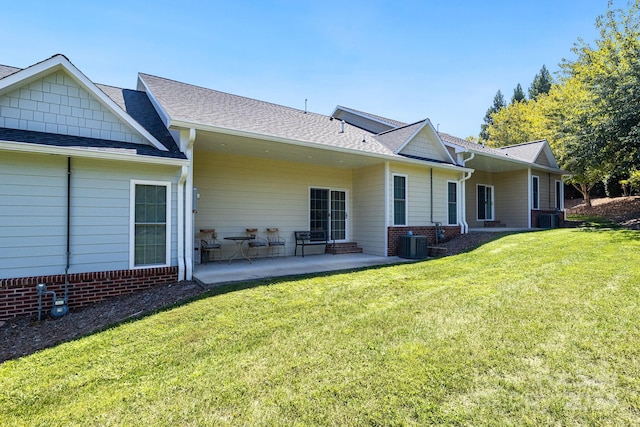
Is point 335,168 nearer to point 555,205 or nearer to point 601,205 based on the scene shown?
point 555,205

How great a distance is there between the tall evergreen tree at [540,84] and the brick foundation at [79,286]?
51.4 metres

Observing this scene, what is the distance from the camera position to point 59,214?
17.5ft

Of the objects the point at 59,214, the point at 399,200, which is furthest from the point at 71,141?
the point at 399,200

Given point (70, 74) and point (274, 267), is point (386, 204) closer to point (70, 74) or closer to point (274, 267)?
point (274, 267)

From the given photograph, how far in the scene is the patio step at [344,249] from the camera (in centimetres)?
1021

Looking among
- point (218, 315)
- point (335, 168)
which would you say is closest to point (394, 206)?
point (335, 168)

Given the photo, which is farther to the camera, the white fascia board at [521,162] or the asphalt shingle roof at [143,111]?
the white fascia board at [521,162]

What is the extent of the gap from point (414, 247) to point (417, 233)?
3.73ft

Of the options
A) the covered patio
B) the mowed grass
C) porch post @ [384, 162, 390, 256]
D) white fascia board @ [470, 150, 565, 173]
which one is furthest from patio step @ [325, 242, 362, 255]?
white fascia board @ [470, 150, 565, 173]

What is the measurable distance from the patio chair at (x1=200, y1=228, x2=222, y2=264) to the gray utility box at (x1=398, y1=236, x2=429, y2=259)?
523cm

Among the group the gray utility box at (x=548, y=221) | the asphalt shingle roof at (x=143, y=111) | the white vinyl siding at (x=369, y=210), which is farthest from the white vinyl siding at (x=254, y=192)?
the gray utility box at (x=548, y=221)

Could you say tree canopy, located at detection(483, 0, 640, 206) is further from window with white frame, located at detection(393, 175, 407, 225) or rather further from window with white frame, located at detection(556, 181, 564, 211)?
window with white frame, located at detection(393, 175, 407, 225)

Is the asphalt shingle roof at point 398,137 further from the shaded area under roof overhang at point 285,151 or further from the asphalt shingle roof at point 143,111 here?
the asphalt shingle roof at point 143,111

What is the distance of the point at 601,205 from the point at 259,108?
23.8 metres
